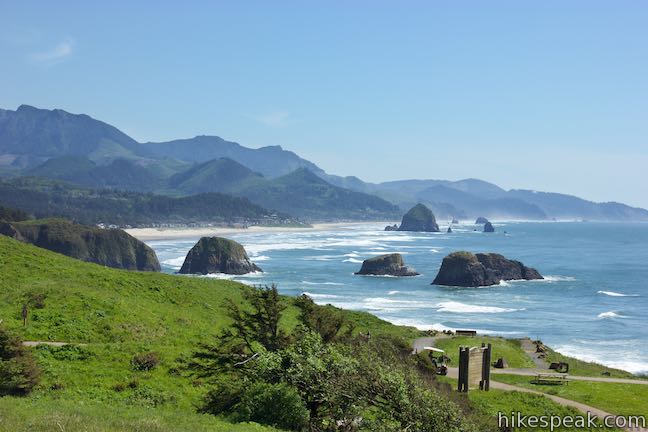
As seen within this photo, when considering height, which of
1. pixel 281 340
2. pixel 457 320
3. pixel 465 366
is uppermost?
pixel 281 340

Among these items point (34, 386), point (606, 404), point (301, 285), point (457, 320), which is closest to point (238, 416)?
point (34, 386)

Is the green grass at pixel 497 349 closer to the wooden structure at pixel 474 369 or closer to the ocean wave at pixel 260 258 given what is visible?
the wooden structure at pixel 474 369

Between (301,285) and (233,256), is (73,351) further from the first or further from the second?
(233,256)

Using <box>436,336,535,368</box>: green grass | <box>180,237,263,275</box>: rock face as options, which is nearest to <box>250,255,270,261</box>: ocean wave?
<box>180,237,263,275</box>: rock face

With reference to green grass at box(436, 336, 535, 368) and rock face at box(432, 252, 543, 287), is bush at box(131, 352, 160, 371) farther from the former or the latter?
rock face at box(432, 252, 543, 287)

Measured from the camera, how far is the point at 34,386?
2581 cm

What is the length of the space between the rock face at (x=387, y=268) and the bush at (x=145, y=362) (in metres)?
109

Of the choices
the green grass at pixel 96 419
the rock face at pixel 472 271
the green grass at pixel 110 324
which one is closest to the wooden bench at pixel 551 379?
the green grass at pixel 110 324

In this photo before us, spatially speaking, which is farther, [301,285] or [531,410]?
[301,285]

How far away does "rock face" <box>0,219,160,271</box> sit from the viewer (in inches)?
4850

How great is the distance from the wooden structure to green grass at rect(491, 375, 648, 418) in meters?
3.88

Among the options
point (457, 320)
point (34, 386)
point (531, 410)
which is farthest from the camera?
point (457, 320)

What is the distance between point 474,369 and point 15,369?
25.5m

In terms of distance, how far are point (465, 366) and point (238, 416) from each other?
55.5 ft
